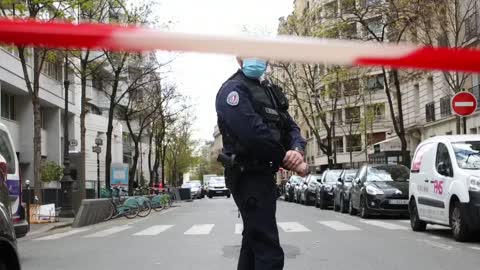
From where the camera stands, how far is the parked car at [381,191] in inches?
639

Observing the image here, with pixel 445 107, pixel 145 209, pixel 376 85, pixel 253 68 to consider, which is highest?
pixel 376 85

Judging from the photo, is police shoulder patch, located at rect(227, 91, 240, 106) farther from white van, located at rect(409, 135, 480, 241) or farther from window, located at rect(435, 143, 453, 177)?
window, located at rect(435, 143, 453, 177)

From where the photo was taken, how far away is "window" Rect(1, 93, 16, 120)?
105ft

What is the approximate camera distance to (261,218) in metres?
4.02

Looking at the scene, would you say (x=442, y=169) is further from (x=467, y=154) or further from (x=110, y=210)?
(x=110, y=210)

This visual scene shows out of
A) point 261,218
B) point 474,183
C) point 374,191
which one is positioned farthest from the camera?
point 374,191

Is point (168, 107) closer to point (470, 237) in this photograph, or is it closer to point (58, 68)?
point (58, 68)

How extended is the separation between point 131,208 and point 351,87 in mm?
24113

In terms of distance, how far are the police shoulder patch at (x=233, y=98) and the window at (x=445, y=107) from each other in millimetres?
27843

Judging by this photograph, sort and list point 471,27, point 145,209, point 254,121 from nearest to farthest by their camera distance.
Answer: point 254,121
point 145,209
point 471,27

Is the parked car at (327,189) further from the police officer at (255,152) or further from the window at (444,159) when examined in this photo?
the police officer at (255,152)

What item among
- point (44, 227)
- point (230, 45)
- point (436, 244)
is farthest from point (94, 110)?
point (230, 45)

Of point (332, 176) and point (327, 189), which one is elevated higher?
point (332, 176)

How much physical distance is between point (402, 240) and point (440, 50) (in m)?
8.63
